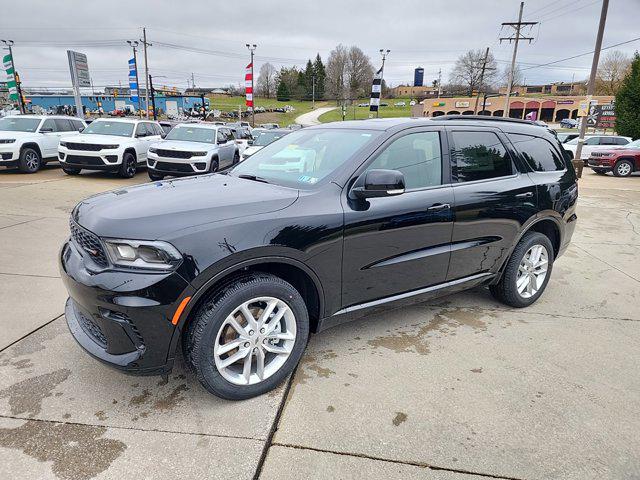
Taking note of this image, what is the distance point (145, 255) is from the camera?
7.60 feet

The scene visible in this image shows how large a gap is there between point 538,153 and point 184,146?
968 cm

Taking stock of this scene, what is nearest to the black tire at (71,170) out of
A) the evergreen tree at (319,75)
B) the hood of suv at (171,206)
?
the hood of suv at (171,206)

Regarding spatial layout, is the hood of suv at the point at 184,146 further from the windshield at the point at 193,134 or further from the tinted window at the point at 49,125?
the tinted window at the point at 49,125

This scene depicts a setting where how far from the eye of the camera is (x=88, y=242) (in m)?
2.53

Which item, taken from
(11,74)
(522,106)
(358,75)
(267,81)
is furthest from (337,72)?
(11,74)

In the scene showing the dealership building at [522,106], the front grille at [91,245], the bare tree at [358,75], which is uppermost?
the bare tree at [358,75]

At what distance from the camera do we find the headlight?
7.51ft

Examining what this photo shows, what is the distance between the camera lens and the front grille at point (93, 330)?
2475 millimetres

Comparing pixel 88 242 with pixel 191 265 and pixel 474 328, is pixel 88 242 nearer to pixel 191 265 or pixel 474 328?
pixel 191 265

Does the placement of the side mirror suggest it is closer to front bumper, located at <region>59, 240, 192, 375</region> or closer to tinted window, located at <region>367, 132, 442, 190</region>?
tinted window, located at <region>367, 132, 442, 190</region>

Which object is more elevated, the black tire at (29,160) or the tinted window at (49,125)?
the tinted window at (49,125)

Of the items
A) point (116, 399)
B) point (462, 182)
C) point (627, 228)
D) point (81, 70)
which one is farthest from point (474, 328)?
point (81, 70)

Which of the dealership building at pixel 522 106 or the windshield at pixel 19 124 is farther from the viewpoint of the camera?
the dealership building at pixel 522 106

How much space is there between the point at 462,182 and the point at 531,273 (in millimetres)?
1434
